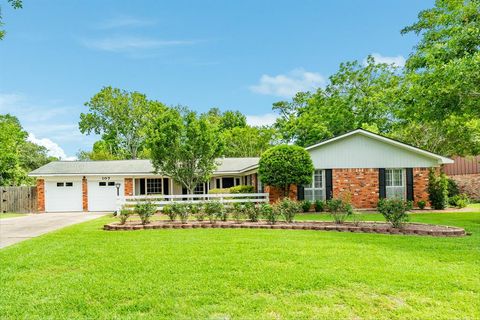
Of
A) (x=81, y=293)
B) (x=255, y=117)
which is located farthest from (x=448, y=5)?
(x=255, y=117)

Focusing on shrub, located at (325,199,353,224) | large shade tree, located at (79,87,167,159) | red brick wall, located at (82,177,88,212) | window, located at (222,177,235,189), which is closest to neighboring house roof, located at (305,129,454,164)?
shrub, located at (325,199,353,224)

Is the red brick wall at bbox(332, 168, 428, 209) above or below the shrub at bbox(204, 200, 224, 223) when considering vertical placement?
above

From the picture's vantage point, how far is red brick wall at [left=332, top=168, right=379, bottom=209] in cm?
1792

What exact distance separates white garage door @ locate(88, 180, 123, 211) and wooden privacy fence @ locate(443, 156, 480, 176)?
2399 cm

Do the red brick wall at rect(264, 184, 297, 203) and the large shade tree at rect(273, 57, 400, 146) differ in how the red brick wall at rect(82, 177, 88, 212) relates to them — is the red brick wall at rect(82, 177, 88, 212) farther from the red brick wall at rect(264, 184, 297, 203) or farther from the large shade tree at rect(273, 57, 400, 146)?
the large shade tree at rect(273, 57, 400, 146)

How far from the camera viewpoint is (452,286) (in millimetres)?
4848

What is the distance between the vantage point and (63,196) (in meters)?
22.0

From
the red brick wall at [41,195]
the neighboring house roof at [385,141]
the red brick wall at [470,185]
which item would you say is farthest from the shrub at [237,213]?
the red brick wall at [470,185]

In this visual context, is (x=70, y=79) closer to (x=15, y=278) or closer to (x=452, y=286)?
(x=15, y=278)

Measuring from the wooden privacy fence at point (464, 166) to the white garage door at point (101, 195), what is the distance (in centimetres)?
2399

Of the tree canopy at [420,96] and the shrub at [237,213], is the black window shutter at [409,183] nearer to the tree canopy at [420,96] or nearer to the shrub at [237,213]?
the tree canopy at [420,96]

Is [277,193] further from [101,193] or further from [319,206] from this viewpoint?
[101,193]

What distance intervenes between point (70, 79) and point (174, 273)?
21938 mm

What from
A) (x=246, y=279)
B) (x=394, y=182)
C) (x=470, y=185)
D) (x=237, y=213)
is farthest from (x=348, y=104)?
(x=246, y=279)
